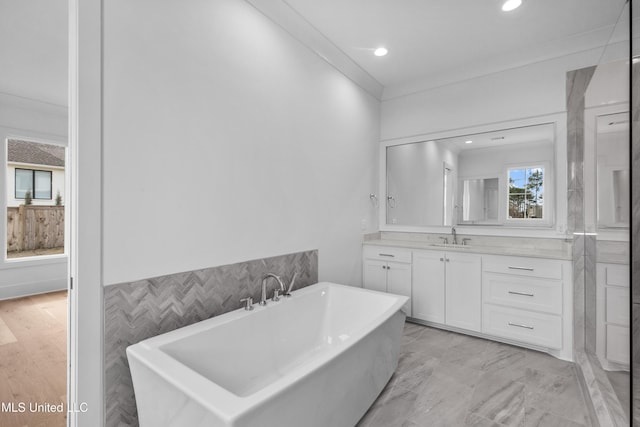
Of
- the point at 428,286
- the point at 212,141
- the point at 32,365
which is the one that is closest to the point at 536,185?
the point at 428,286

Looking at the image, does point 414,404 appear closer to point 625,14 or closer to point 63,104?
point 625,14

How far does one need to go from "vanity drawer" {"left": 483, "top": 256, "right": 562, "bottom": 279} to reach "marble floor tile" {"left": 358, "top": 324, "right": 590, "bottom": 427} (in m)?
0.69

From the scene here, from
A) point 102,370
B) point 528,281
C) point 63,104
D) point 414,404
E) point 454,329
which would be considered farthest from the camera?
point 63,104

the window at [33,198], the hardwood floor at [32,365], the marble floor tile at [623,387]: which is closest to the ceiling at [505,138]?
the marble floor tile at [623,387]

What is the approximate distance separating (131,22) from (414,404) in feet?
8.96

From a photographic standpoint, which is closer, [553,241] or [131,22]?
[131,22]

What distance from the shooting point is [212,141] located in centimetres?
194

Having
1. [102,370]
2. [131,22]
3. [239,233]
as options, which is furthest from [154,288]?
[131,22]

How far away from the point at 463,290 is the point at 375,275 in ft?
3.03

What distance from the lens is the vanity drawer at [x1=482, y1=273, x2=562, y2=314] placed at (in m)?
2.56

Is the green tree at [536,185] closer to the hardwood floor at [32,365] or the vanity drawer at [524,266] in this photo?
the vanity drawer at [524,266]

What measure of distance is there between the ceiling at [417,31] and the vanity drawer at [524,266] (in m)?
1.71

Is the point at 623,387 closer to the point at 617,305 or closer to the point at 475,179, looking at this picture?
the point at 617,305

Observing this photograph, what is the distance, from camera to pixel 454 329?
3068 millimetres
